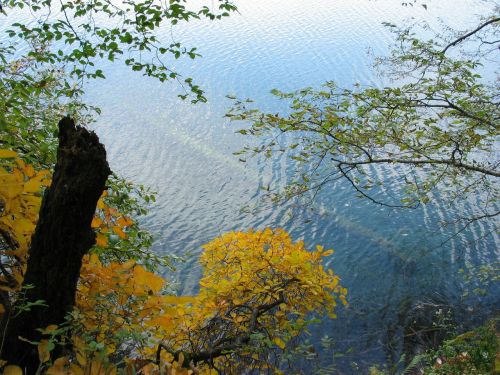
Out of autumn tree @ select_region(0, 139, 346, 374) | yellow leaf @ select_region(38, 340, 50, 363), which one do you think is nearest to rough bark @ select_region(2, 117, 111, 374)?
autumn tree @ select_region(0, 139, 346, 374)

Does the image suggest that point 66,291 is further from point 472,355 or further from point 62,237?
point 472,355

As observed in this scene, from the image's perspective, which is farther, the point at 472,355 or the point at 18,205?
the point at 472,355

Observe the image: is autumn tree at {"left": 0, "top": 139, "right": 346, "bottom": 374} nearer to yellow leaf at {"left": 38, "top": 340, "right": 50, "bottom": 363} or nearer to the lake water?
yellow leaf at {"left": 38, "top": 340, "right": 50, "bottom": 363}

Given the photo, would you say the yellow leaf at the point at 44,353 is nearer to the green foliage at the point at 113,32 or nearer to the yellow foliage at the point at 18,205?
the yellow foliage at the point at 18,205

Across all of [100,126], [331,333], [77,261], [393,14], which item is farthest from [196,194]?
[393,14]

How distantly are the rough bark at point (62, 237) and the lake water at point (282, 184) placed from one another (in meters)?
5.28

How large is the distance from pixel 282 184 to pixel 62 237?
48.8 ft

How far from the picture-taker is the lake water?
12.2 m

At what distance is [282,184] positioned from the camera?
1677 centimetres

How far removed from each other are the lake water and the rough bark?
5282mm

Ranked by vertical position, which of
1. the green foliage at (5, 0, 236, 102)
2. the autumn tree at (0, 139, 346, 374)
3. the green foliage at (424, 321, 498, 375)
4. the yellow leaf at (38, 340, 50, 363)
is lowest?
the yellow leaf at (38, 340, 50, 363)

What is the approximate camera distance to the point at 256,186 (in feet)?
56.1

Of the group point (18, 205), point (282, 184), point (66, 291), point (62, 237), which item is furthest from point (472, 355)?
point (282, 184)

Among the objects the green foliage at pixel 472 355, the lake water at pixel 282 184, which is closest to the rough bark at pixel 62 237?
the green foliage at pixel 472 355
